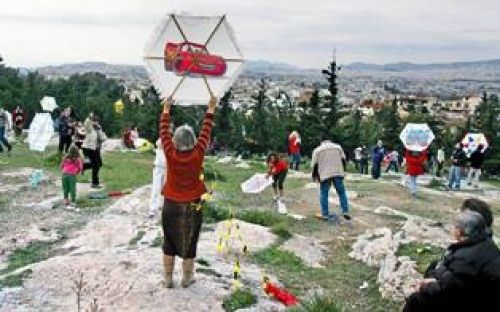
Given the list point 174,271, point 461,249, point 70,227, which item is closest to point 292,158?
point 70,227

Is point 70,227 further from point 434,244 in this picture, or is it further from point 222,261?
point 434,244

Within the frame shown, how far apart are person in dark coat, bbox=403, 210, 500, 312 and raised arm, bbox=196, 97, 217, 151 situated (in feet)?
11.1

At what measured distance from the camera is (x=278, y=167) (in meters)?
18.2

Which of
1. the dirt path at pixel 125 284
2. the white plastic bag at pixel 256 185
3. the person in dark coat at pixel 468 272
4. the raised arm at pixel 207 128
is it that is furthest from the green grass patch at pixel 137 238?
the person in dark coat at pixel 468 272

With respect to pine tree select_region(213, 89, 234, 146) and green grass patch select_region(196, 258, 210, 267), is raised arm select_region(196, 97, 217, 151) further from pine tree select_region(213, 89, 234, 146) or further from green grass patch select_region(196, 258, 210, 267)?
pine tree select_region(213, 89, 234, 146)

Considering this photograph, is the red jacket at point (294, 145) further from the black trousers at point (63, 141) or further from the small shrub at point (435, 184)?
the black trousers at point (63, 141)

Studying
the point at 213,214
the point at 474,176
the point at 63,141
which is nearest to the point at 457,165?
the point at 474,176

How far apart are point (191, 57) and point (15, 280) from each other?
11.8 feet

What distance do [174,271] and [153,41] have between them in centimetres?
291

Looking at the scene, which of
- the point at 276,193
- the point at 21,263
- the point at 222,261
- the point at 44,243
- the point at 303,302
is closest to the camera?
the point at 303,302

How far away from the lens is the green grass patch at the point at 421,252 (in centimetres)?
1126

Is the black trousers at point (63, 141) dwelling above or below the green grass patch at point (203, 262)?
below

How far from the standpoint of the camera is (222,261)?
1070 cm

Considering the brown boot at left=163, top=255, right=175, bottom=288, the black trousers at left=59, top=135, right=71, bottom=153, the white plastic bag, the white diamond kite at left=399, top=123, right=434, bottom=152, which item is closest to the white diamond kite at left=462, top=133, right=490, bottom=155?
the white diamond kite at left=399, top=123, right=434, bottom=152
